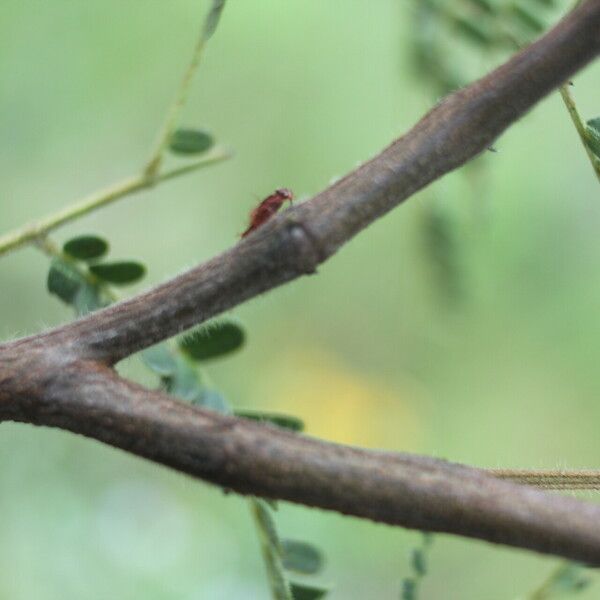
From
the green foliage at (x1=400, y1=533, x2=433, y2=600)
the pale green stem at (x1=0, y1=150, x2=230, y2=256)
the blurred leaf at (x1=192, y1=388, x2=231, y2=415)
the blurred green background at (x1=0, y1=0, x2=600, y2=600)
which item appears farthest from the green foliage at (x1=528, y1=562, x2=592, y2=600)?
the blurred green background at (x1=0, y1=0, x2=600, y2=600)

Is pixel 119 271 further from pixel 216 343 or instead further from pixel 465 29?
pixel 465 29

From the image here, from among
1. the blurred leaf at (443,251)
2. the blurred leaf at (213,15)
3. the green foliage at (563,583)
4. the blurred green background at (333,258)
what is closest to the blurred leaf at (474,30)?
the blurred leaf at (443,251)

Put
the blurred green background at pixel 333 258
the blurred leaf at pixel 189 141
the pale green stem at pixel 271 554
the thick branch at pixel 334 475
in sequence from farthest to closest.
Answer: the blurred green background at pixel 333 258
the blurred leaf at pixel 189 141
the pale green stem at pixel 271 554
the thick branch at pixel 334 475

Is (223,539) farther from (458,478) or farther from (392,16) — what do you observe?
(458,478)

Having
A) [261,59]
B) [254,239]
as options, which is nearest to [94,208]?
[254,239]

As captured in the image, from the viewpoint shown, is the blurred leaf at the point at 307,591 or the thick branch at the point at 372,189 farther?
the blurred leaf at the point at 307,591

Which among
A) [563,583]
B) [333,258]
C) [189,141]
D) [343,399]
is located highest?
[189,141]

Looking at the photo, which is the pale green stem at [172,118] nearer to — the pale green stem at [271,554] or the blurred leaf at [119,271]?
the blurred leaf at [119,271]

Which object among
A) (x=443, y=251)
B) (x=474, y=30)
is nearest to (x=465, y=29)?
(x=474, y=30)
